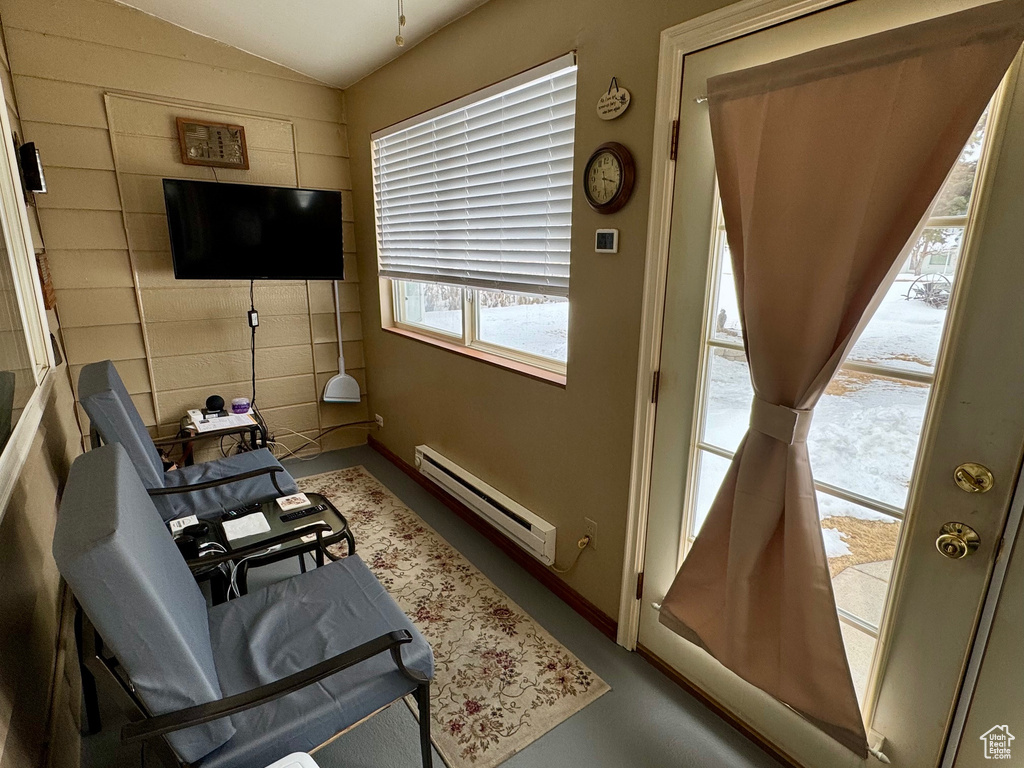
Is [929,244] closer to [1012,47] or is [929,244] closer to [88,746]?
[1012,47]

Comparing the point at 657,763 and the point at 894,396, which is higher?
the point at 894,396

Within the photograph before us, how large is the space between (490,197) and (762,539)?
5.83 ft

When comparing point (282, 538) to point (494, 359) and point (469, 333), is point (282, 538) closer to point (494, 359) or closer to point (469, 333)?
point (494, 359)

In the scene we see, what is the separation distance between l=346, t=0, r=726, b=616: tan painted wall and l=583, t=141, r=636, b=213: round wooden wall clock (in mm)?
34

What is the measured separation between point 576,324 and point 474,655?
1.33 meters

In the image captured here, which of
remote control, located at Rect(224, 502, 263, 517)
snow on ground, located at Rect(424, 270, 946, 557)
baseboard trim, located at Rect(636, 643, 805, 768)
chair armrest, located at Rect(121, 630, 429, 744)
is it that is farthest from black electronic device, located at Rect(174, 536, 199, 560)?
snow on ground, located at Rect(424, 270, 946, 557)

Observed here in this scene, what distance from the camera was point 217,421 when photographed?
3086 millimetres

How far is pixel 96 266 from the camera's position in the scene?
285cm

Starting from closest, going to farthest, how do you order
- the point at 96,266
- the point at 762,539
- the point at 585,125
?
the point at 762,539 → the point at 585,125 → the point at 96,266

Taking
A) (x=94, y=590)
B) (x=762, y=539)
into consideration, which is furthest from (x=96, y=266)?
(x=762, y=539)

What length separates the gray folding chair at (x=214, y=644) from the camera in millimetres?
980

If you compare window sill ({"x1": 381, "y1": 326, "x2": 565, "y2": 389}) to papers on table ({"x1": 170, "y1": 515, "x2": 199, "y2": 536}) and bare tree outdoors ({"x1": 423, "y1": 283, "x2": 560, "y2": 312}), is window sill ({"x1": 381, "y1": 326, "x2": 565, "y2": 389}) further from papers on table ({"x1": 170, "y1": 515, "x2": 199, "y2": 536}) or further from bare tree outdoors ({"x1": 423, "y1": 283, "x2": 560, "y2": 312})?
papers on table ({"x1": 170, "y1": 515, "x2": 199, "y2": 536})

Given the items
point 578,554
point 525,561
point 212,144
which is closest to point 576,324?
point 578,554

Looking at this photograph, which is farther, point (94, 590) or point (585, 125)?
point (585, 125)
